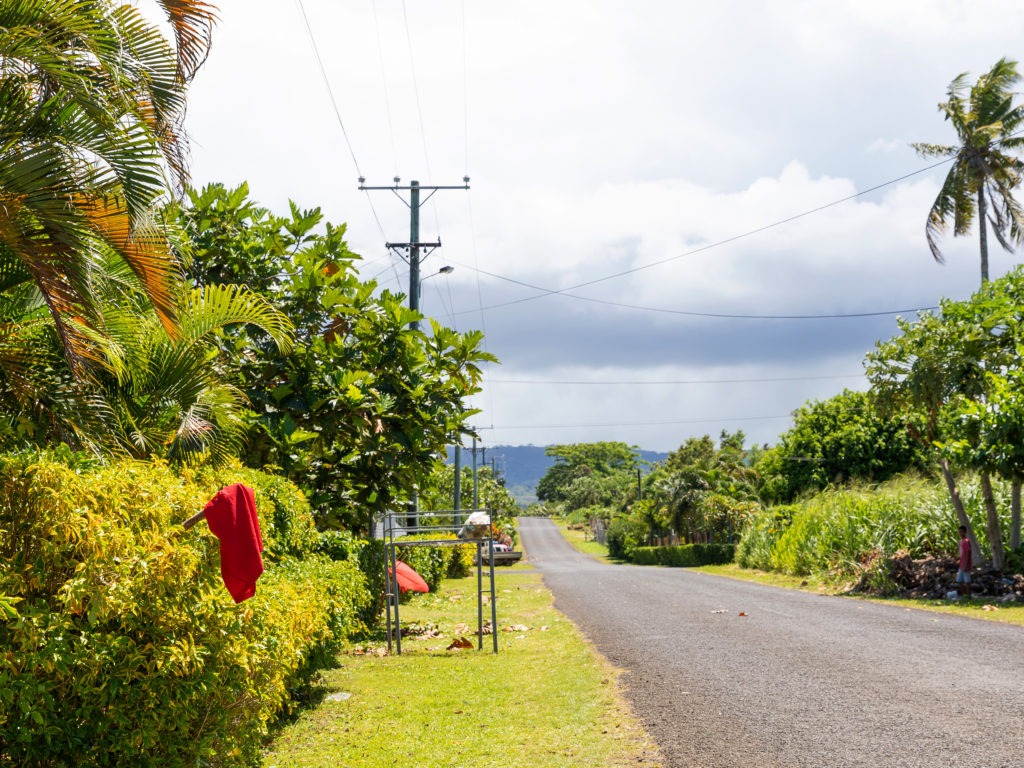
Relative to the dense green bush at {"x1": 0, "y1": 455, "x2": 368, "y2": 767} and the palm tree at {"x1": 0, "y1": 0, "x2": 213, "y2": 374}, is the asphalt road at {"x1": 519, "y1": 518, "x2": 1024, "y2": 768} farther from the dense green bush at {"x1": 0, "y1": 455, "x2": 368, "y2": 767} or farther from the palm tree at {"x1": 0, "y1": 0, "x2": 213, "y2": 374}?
the palm tree at {"x1": 0, "y1": 0, "x2": 213, "y2": 374}

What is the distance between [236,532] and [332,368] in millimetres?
6988

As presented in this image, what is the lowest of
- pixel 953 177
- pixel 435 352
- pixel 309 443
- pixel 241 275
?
pixel 309 443

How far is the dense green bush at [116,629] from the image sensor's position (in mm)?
4180

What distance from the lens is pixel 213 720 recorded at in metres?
4.91

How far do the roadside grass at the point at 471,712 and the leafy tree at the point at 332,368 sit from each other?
2518 mm

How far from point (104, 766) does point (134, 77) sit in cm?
465

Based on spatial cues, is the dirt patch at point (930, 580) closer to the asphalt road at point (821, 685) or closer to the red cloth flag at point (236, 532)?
the asphalt road at point (821, 685)

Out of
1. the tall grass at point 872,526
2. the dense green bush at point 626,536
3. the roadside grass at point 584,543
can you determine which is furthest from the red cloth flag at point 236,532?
the roadside grass at point 584,543

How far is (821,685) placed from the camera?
28.2 feet

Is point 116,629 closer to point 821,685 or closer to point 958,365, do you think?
point 821,685

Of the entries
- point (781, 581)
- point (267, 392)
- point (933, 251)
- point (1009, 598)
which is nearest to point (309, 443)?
point (267, 392)

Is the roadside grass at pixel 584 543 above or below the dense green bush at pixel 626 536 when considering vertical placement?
below

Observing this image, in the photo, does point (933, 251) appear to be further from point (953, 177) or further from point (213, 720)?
point (213, 720)

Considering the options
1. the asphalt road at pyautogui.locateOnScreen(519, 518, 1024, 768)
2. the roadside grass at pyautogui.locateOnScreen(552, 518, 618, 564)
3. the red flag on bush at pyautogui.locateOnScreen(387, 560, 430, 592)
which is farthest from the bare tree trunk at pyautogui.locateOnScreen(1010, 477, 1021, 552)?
the roadside grass at pyautogui.locateOnScreen(552, 518, 618, 564)
